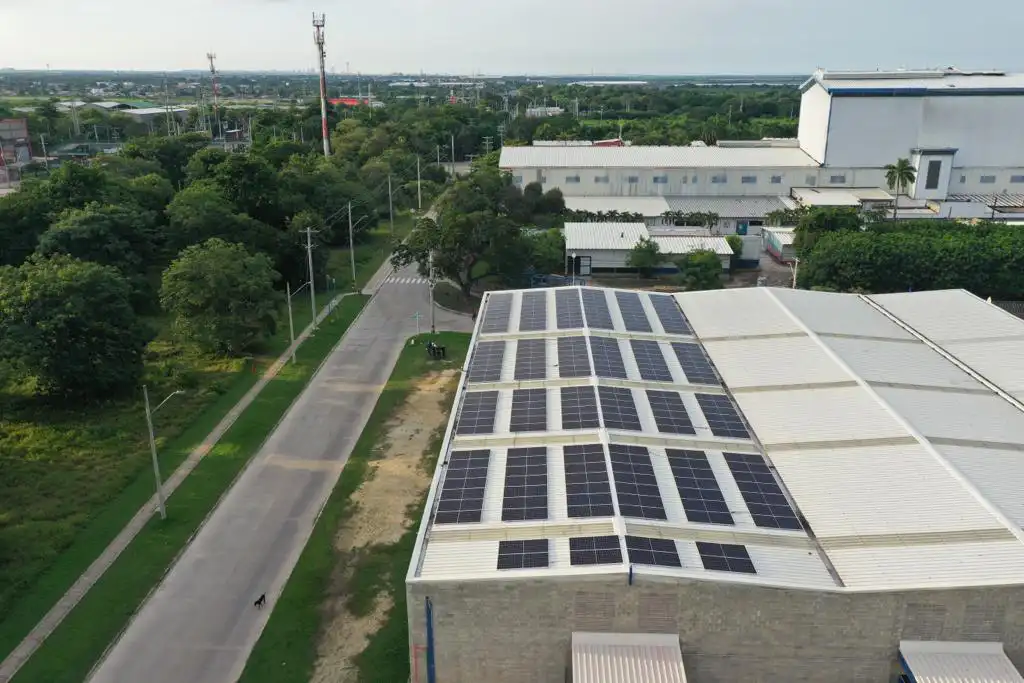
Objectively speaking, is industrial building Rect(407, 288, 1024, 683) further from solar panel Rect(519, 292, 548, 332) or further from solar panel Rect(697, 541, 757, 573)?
solar panel Rect(519, 292, 548, 332)

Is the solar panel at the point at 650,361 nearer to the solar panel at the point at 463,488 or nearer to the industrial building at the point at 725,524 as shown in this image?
the industrial building at the point at 725,524

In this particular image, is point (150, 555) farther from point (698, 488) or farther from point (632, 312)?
point (632, 312)

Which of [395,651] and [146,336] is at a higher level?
[146,336]

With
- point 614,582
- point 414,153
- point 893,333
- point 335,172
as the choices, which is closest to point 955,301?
point 893,333

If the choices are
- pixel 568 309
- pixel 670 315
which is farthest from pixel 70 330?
pixel 670 315

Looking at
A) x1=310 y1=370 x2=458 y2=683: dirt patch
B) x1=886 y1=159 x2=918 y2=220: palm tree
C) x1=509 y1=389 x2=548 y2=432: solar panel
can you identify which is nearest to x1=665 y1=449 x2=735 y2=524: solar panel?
x1=509 y1=389 x2=548 y2=432: solar panel

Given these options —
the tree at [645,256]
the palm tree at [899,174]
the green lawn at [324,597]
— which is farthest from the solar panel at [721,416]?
the palm tree at [899,174]

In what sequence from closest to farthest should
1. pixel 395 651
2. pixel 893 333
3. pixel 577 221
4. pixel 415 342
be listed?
pixel 395 651, pixel 893 333, pixel 415 342, pixel 577 221

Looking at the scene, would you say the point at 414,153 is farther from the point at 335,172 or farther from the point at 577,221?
the point at 577,221
